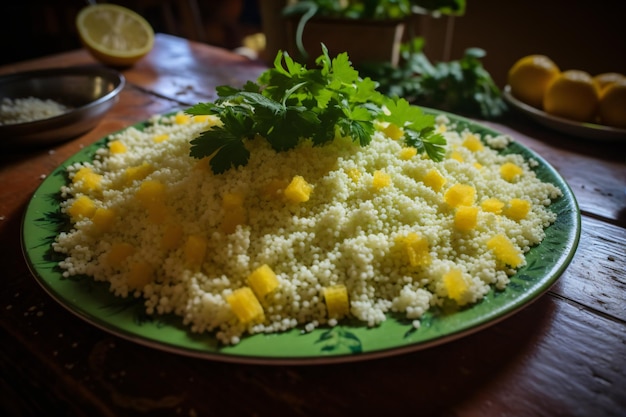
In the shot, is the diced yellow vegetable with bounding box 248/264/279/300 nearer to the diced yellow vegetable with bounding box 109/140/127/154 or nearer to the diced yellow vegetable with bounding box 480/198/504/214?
the diced yellow vegetable with bounding box 480/198/504/214

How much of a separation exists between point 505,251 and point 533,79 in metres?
1.02

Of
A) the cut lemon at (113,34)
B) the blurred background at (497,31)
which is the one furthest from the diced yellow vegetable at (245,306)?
the blurred background at (497,31)

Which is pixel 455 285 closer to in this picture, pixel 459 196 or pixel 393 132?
pixel 459 196

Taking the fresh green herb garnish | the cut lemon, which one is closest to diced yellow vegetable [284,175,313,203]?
the fresh green herb garnish

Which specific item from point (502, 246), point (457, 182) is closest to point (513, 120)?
point (457, 182)

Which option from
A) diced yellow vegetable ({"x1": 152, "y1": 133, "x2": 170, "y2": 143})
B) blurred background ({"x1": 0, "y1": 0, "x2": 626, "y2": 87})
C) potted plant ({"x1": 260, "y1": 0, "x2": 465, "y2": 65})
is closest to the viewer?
diced yellow vegetable ({"x1": 152, "y1": 133, "x2": 170, "y2": 143})

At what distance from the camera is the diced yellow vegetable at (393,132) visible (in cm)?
103

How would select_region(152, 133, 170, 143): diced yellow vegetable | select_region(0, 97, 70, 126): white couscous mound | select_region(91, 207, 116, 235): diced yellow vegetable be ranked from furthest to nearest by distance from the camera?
select_region(0, 97, 70, 126): white couscous mound < select_region(152, 133, 170, 143): diced yellow vegetable < select_region(91, 207, 116, 235): diced yellow vegetable

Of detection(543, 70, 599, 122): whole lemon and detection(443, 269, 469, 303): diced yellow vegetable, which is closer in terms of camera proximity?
detection(443, 269, 469, 303): diced yellow vegetable

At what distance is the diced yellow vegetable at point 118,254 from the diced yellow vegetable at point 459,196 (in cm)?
60

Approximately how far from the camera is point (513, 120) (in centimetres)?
155

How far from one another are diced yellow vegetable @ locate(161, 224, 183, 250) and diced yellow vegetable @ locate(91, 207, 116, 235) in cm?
14

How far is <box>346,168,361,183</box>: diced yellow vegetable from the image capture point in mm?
870

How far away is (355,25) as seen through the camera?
1649 millimetres
